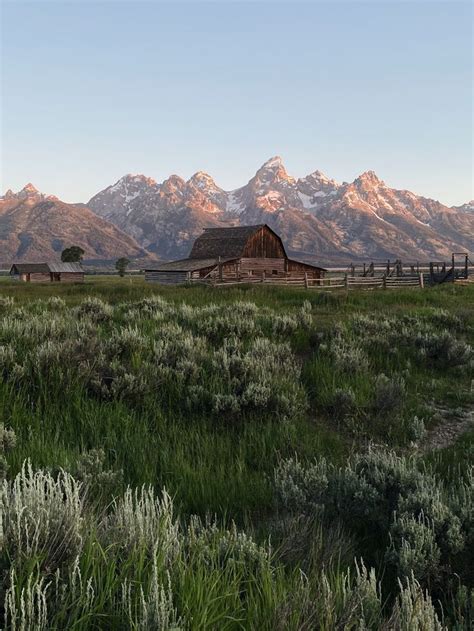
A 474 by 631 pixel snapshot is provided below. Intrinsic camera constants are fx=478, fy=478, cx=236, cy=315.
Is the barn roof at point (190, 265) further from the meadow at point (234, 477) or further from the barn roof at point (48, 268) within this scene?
the barn roof at point (48, 268)

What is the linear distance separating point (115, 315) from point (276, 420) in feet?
21.8

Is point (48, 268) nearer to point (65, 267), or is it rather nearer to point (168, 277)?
point (65, 267)

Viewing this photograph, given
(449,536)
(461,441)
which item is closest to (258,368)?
(461,441)

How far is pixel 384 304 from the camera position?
17609 mm

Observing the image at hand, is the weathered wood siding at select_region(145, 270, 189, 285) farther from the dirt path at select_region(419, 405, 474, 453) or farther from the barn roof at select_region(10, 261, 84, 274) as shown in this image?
the dirt path at select_region(419, 405, 474, 453)

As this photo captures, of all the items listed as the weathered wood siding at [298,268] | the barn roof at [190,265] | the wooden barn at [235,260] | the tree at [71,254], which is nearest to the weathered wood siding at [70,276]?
the tree at [71,254]

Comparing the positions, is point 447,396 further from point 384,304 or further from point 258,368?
point 384,304

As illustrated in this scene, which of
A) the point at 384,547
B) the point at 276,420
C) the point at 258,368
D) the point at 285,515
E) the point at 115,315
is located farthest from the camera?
the point at 115,315

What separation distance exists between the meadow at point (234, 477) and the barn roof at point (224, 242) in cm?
4399

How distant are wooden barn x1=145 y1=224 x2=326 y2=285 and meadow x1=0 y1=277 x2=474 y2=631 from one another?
4076 centimetres

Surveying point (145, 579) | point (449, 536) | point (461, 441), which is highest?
point (145, 579)

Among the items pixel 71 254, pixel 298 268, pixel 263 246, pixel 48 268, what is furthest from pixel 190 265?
pixel 71 254

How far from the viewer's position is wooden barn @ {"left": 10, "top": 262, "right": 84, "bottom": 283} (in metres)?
98.4

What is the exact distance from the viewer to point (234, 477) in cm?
446
